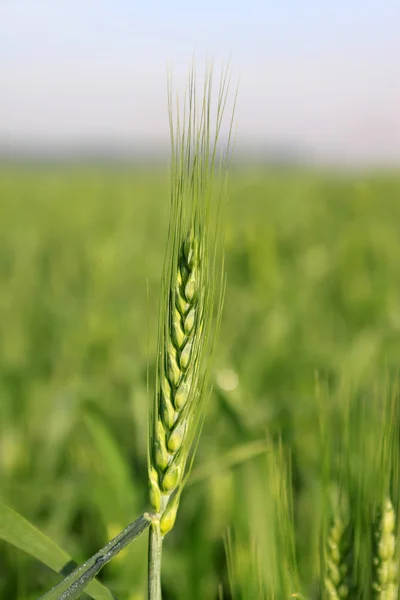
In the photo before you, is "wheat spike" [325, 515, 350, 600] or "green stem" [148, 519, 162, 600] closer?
"green stem" [148, 519, 162, 600]

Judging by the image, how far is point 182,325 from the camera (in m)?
0.54

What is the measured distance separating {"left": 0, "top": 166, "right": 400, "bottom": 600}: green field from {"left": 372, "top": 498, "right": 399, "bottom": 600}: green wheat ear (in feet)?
0.31

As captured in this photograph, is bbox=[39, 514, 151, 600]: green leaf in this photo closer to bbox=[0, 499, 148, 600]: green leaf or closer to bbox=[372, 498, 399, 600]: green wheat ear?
bbox=[0, 499, 148, 600]: green leaf

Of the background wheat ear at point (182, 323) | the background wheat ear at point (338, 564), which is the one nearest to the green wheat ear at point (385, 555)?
the background wheat ear at point (338, 564)

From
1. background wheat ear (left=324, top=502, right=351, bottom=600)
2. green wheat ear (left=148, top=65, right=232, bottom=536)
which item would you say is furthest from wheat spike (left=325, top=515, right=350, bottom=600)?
green wheat ear (left=148, top=65, right=232, bottom=536)

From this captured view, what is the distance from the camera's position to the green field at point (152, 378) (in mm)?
1181

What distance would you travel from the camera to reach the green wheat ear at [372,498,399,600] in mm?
610

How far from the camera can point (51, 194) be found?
9305 millimetres

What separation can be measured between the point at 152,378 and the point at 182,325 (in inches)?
37.4

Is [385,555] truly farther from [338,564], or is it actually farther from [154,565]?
[154,565]

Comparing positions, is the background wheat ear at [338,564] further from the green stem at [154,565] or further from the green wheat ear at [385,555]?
the green stem at [154,565]

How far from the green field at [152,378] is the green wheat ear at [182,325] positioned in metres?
0.03

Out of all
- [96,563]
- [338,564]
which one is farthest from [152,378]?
[96,563]

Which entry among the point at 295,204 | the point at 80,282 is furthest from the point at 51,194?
the point at 80,282
